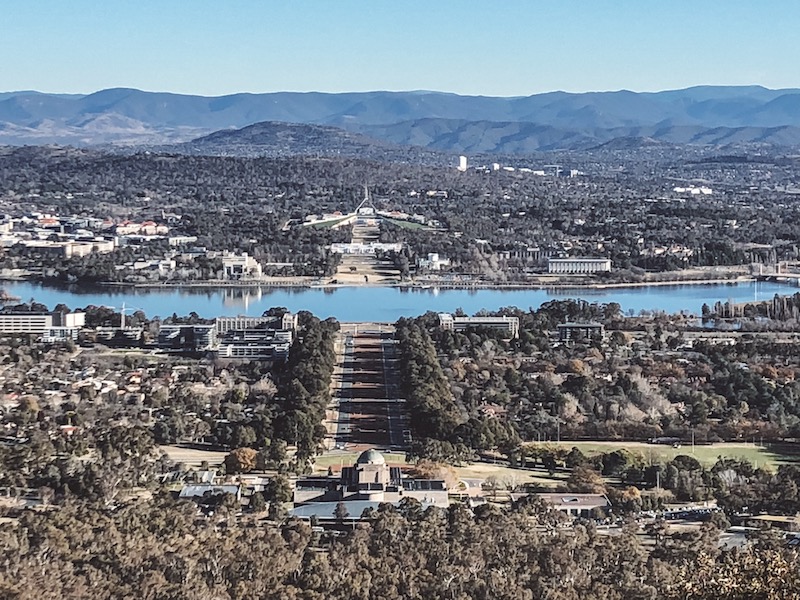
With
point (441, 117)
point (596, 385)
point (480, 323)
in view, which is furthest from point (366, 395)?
point (441, 117)

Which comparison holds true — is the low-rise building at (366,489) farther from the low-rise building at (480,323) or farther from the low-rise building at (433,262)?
the low-rise building at (433,262)

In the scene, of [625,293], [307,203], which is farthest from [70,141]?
[625,293]

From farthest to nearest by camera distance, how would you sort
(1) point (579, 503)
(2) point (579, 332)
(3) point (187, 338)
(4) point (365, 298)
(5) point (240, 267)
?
(5) point (240, 267)
(4) point (365, 298)
(2) point (579, 332)
(3) point (187, 338)
(1) point (579, 503)

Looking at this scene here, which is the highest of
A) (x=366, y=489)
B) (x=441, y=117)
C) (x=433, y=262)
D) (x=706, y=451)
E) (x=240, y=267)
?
(x=441, y=117)

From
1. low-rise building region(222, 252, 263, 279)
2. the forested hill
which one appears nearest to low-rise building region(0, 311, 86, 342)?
low-rise building region(222, 252, 263, 279)

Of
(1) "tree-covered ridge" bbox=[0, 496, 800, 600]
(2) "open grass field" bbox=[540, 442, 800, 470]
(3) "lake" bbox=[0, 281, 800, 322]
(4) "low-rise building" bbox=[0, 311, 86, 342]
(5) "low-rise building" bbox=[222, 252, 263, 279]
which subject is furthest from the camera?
(5) "low-rise building" bbox=[222, 252, 263, 279]

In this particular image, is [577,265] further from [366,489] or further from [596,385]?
[366,489]

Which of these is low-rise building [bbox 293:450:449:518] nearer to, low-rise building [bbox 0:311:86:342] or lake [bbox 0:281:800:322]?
low-rise building [bbox 0:311:86:342]
